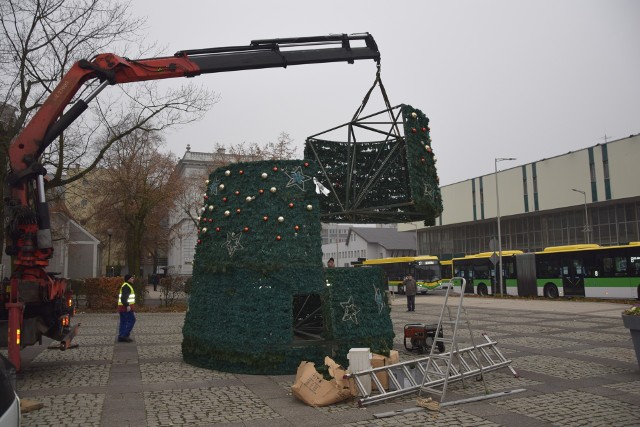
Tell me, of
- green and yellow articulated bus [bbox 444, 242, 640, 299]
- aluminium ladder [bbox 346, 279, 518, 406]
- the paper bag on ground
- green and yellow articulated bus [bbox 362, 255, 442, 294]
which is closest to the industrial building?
green and yellow articulated bus [bbox 444, 242, 640, 299]

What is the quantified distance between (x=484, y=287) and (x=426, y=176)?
104 ft

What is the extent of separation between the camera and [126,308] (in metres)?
13.2

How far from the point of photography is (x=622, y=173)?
44.7 m

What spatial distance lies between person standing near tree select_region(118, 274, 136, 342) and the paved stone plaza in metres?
0.44

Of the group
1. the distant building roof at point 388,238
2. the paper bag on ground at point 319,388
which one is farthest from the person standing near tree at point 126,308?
the distant building roof at point 388,238

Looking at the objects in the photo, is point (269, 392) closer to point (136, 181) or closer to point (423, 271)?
point (136, 181)

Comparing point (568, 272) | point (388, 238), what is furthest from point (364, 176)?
point (388, 238)

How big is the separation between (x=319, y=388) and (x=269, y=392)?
1.11m

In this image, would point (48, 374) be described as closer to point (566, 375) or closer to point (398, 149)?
point (398, 149)

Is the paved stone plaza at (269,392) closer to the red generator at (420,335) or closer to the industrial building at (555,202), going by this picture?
the red generator at (420,335)

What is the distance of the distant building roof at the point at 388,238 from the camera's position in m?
76.8

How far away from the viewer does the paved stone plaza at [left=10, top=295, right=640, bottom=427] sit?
6434mm

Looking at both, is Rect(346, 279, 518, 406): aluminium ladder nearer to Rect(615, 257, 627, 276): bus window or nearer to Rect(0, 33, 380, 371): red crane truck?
Rect(0, 33, 380, 371): red crane truck

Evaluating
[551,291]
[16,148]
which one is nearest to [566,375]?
[16,148]
